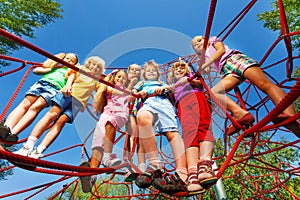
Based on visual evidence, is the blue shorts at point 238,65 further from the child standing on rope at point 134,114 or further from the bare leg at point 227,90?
the child standing on rope at point 134,114

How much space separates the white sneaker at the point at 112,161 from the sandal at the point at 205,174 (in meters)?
0.74

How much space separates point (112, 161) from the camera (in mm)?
2123

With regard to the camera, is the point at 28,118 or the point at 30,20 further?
the point at 30,20

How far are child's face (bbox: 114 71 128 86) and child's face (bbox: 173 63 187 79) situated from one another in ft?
1.59

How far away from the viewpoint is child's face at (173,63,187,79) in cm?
242

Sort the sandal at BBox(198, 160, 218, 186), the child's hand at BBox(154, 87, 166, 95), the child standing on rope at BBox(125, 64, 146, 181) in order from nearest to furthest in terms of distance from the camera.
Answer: the sandal at BBox(198, 160, 218, 186), the child standing on rope at BBox(125, 64, 146, 181), the child's hand at BBox(154, 87, 166, 95)

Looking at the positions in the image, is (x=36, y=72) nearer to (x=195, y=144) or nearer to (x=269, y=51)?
(x=195, y=144)

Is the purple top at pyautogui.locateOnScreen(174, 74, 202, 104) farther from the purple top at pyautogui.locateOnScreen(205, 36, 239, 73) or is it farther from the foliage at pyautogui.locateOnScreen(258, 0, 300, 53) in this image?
the foliage at pyautogui.locateOnScreen(258, 0, 300, 53)

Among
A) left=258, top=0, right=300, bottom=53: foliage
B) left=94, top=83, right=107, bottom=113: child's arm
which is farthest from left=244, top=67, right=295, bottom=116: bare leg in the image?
left=258, top=0, right=300, bottom=53: foliage

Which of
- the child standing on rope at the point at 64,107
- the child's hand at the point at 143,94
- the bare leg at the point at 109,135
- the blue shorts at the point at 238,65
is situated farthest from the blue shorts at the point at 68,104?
the blue shorts at the point at 238,65

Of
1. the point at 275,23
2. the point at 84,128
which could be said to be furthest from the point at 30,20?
the point at 275,23

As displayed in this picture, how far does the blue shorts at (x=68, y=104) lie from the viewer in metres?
2.11

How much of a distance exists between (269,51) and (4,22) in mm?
5589

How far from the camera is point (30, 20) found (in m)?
6.57
